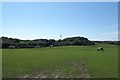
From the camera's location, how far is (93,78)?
65.2 feet

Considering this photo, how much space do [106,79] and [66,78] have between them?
3.49 metres

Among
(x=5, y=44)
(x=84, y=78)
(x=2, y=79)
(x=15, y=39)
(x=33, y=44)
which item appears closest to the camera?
(x=2, y=79)

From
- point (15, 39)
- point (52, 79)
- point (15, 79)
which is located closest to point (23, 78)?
point (15, 79)

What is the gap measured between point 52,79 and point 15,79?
3137 millimetres

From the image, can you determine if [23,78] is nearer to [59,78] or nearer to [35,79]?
[35,79]

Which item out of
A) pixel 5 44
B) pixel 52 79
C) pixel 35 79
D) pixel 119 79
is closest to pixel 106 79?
pixel 119 79

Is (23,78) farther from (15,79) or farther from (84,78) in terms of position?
(84,78)

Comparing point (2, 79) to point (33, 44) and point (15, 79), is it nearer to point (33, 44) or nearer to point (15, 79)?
point (15, 79)

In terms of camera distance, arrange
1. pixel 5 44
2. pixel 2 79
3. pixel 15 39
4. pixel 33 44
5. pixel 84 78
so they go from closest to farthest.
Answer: pixel 2 79 < pixel 84 78 < pixel 5 44 < pixel 33 44 < pixel 15 39

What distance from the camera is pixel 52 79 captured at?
19.3 m

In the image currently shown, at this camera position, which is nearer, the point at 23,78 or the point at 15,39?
the point at 23,78

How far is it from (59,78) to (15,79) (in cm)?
382

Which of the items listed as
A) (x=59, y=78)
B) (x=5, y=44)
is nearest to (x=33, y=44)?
(x=5, y=44)

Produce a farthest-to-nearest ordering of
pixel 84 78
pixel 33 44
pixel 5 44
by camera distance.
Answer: pixel 33 44
pixel 5 44
pixel 84 78
